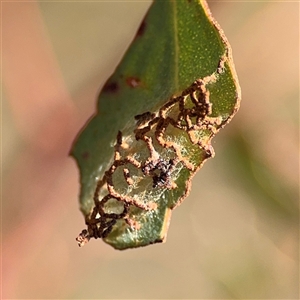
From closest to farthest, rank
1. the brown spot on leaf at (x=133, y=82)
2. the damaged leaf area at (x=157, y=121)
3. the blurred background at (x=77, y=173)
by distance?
the damaged leaf area at (x=157, y=121) → the brown spot on leaf at (x=133, y=82) → the blurred background at (x=77, y=173)

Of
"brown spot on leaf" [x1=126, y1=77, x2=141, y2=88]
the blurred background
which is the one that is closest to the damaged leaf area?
"brown spot on leaf" [x1=126, y1=77, x2=141, y2=88]

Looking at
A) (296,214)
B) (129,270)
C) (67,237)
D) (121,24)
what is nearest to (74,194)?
(67,237)

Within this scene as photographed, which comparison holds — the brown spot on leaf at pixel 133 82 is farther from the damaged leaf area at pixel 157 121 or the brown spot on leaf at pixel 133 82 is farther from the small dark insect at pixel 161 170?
the small dark insect at pixel 161 170

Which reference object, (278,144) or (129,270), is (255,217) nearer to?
(278,144)

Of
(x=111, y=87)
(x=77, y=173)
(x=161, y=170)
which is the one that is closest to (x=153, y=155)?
(x=161, y=170)

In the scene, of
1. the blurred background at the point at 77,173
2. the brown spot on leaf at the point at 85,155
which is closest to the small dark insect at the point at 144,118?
the brown spot on leaf at the point at 85,155

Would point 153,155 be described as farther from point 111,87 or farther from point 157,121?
point 111,87

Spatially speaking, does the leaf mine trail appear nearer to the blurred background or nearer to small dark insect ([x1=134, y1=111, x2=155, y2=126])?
small dark insect ([x1=134, y1=111, x2=155, y2=126])

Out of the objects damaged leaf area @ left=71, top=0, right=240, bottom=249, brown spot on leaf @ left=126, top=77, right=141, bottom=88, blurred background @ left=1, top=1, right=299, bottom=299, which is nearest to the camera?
damaged leaf area @ left=71, top=0, right=240, bottom=249
